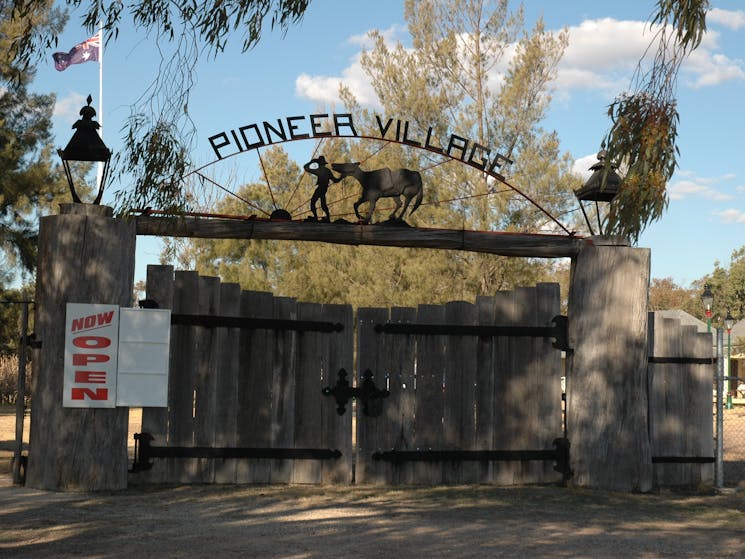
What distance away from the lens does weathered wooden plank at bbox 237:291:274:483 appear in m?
9.63

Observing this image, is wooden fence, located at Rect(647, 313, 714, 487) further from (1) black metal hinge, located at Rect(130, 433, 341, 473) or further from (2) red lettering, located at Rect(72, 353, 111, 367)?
(2) red lettering, located at Rect(72, 353, 111, 367)

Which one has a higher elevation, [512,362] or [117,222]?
[117,222]

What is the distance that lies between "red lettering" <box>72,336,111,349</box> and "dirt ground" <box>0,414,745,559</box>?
135 centimetres

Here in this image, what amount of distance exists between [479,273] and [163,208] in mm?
13116

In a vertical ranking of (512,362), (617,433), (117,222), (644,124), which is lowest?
(617,433)

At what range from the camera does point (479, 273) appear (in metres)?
21.2

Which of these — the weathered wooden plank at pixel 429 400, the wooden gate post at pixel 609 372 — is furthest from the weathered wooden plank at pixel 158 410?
the wooden gate post at pixel 609 372

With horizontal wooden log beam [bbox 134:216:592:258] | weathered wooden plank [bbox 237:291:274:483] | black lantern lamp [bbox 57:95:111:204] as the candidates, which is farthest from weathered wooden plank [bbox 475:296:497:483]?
black lantern lamp [bbox 57:95:111:204]

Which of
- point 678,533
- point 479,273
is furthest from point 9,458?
point 479,273

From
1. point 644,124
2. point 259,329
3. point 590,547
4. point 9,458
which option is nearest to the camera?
point 590,547

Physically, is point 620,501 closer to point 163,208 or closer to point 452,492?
point 452,492

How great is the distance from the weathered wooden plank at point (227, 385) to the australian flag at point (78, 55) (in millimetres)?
17336

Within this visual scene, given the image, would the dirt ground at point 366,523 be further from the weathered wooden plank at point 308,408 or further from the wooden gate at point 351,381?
the wooden gate at point 351,381

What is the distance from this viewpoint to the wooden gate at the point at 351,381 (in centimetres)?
953
